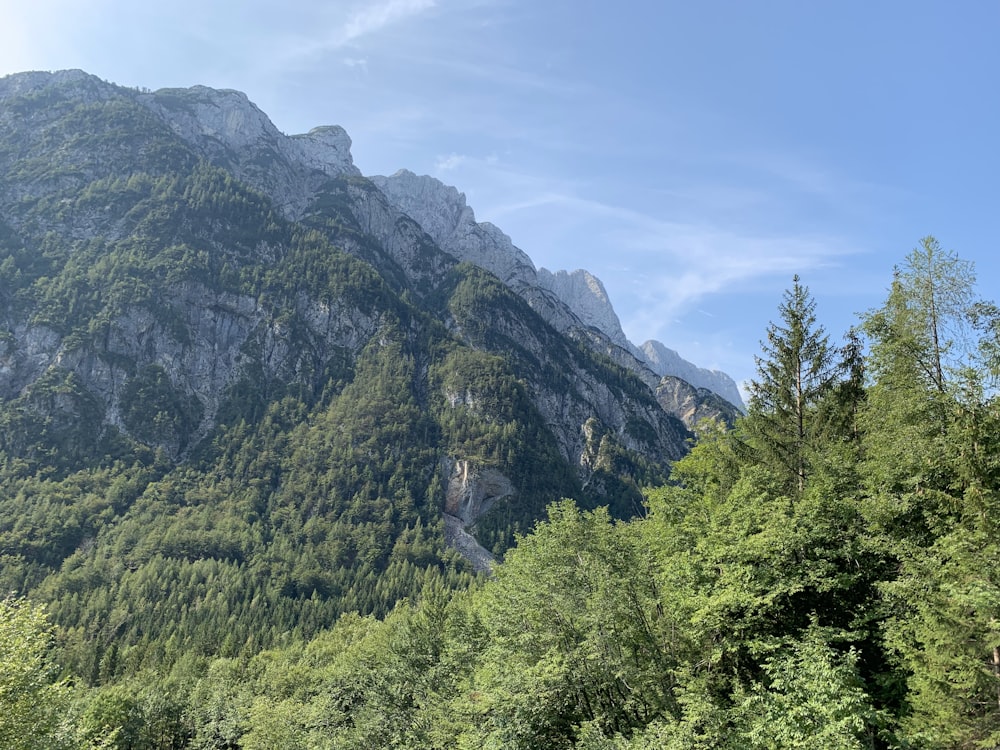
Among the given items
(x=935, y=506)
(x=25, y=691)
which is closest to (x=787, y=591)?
(x=935, y=506)

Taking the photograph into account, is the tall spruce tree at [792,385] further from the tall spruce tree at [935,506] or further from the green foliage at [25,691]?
the green foliage at [25,691]

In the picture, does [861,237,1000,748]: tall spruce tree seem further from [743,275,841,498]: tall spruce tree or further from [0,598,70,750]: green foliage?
[0,598,70,750]: green foliage

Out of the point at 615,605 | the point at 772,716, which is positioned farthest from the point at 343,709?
the point at 772,716

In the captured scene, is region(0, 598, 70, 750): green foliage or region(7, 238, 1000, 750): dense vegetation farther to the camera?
region(0, 598, 70, 750): green foliage

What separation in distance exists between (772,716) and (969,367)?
15.3m

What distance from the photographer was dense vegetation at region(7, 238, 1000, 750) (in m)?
18.0

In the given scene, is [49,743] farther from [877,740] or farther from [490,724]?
[877,740]

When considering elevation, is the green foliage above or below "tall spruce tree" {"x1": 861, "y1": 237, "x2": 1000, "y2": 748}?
below

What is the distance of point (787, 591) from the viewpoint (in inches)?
795

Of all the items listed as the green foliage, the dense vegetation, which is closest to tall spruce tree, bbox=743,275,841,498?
the dense vegetation

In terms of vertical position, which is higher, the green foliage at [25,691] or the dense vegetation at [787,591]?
the dense vegetation at [787,591]

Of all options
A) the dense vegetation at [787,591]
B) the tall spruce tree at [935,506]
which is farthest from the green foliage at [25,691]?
the tall spruce tree at [935,506]

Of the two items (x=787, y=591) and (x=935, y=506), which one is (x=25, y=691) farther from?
(x=935, y=506)

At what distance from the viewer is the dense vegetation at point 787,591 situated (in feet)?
58.9
